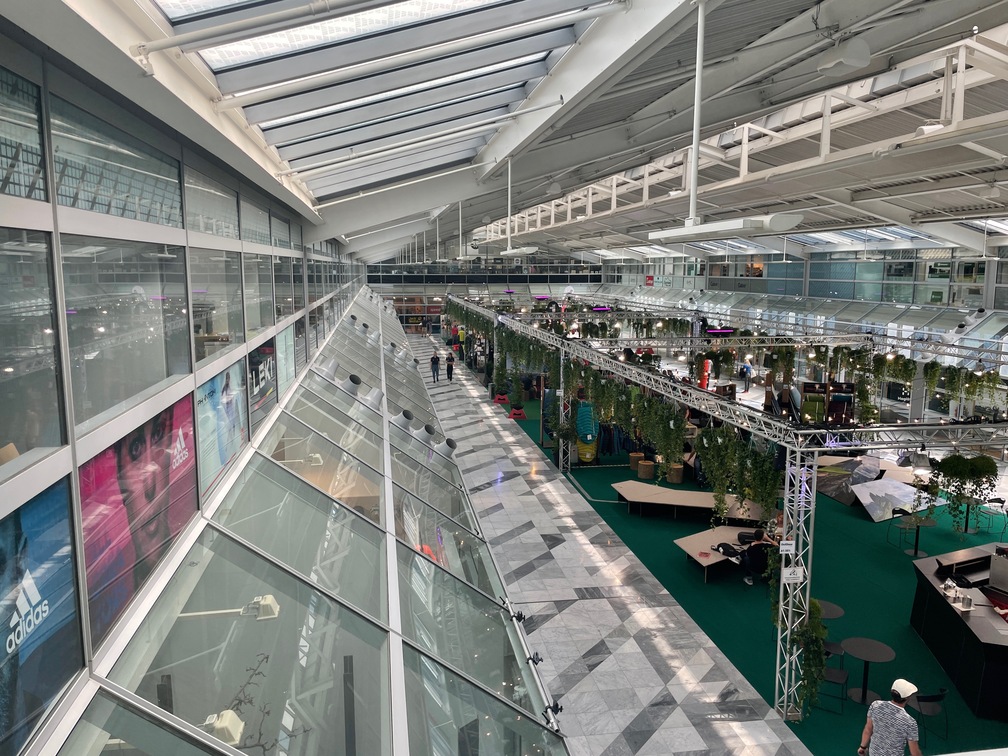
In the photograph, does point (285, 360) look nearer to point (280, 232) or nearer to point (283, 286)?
point (283, 286)

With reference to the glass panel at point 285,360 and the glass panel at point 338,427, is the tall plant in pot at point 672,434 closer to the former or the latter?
the glass panel at point 338,427

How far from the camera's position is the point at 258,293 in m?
6.00

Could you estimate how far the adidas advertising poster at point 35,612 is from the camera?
1.88 meters

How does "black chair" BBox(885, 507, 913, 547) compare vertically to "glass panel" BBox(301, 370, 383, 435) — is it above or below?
below

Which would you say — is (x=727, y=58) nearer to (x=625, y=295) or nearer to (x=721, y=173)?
(x=721, y=173)

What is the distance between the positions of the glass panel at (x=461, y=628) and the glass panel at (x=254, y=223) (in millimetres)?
3019

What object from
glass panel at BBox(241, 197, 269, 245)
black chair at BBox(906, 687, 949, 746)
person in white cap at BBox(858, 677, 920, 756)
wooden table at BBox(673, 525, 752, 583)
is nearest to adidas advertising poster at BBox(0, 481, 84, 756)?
glass panel at BBox(241, 197, 269, 245)

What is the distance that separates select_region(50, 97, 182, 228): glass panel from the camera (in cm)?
231

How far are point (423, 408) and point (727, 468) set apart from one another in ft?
18.2

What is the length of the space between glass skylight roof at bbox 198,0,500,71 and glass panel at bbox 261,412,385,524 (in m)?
3.01

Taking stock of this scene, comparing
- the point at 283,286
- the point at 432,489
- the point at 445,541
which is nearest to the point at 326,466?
the point at 445,541

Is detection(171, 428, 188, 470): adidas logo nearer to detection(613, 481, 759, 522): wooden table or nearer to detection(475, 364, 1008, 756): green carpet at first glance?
detection(475, 364, 1008, 756): green carpet

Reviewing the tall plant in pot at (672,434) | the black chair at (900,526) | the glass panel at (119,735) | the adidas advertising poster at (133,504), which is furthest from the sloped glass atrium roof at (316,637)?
the black chair at (900,526)

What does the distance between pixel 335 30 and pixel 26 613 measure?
301 cm
